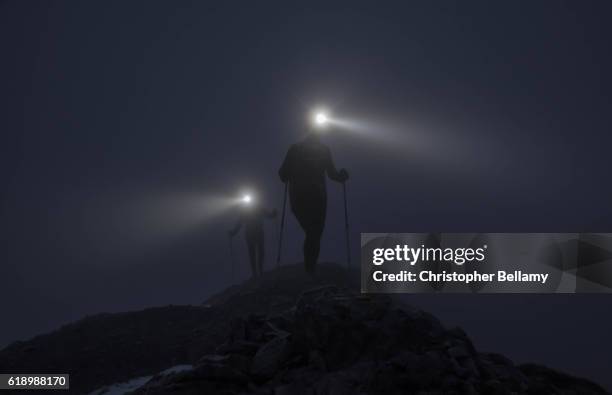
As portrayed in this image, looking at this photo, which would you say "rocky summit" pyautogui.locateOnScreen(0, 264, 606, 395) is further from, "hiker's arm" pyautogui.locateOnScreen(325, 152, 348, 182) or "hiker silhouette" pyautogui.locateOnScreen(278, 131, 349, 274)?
"hiker's arm" pyautogui.locateOnScreen(325, 152, 348, 182)

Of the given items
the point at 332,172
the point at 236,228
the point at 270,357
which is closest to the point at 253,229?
the point at 236,228

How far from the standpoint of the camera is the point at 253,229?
21.0 meters

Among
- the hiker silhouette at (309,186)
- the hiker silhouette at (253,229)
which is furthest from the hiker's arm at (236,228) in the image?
the hiker silhouette at (309,186)

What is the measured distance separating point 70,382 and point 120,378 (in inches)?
48.2

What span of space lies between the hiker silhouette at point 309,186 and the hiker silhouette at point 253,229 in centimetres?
981

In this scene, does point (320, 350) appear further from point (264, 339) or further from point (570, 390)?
point (570, 390)

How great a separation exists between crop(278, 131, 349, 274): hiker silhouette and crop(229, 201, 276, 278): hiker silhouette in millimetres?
9808

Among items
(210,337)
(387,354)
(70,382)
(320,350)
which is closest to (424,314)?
(387,354)

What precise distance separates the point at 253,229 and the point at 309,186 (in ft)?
35.8

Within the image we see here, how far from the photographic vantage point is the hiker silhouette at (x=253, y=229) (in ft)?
68.2

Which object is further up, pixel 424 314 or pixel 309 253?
pixel 309 253

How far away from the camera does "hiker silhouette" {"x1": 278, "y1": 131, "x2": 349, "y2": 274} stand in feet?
34.6

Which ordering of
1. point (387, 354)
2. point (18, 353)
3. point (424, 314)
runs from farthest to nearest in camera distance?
1. point (18, 353)
2. point (424, 314)
3. point (387, 354)

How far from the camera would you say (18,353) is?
12195mm
